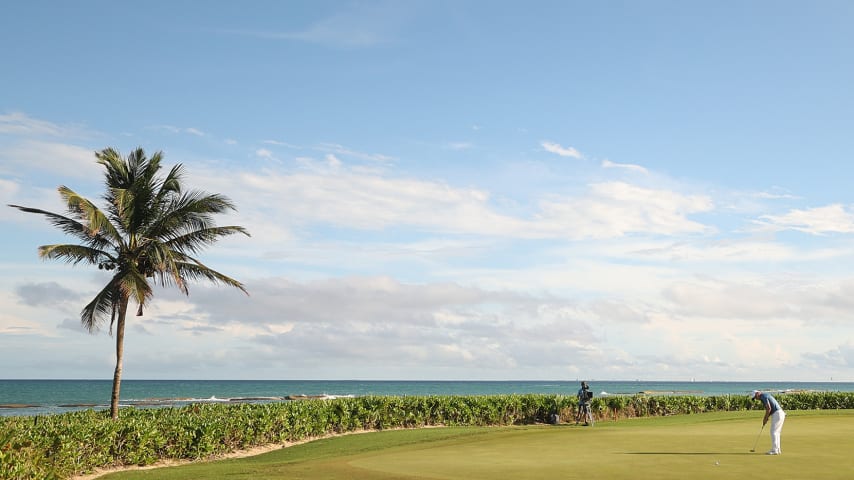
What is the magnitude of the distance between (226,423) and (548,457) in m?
11.2

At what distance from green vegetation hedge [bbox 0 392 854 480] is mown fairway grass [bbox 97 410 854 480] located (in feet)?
3.46

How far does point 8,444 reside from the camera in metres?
17.1

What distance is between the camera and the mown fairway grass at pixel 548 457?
1650 centimetres

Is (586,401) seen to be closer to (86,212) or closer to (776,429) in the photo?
(776,429)

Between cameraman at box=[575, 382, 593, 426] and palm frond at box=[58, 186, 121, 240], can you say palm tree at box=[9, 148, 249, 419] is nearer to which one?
palm frond at box=[58, 186, 121, 240]

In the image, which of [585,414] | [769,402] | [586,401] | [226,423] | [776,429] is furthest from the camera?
[585,414]

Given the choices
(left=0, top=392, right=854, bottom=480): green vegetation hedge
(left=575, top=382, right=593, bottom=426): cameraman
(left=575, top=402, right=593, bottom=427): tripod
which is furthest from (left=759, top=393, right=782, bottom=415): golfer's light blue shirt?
(left=0, top=392, right=854, bottom=480): green vegetation hedge

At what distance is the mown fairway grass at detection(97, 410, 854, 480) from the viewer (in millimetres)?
16500

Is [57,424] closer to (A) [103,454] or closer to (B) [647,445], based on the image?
(A) [103,454]

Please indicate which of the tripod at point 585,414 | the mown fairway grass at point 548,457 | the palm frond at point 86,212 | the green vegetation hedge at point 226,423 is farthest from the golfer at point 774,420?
the palm frond at point 86,212

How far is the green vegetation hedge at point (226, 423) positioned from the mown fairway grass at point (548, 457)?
41.5 inches

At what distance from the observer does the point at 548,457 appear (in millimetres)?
19625

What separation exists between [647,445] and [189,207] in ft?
60.8

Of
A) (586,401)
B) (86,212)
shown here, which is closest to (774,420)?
(586,401)
